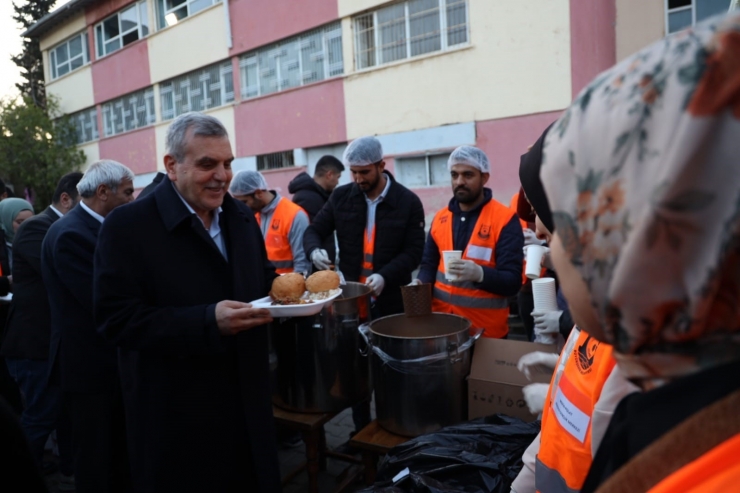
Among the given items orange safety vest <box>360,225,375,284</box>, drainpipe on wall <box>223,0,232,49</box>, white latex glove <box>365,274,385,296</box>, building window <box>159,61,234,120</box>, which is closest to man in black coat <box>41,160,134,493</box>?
white latex glove <box>365,274,385,296</box>

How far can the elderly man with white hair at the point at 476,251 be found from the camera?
3.45 meters

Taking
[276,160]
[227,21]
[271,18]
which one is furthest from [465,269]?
[227,21]

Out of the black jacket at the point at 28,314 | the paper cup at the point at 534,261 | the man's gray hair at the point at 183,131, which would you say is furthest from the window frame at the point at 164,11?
the paper cup at the point at 534,261

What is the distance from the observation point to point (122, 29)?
19578 millimetres

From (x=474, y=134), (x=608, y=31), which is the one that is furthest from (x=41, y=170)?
(x=608, y=31)

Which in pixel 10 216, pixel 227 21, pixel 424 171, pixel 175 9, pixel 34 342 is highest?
pixel 175 9

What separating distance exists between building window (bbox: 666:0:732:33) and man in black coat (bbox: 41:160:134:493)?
9.13 meters

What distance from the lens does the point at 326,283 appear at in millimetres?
2848

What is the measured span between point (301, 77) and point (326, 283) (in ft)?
39.0

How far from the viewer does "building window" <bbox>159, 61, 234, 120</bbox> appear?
15.8 metres

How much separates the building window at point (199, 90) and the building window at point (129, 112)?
3.22 ft

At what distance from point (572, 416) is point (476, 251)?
239cm

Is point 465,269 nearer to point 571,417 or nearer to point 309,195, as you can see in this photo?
point 571,417

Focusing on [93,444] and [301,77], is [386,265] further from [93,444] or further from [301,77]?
[301,77]
